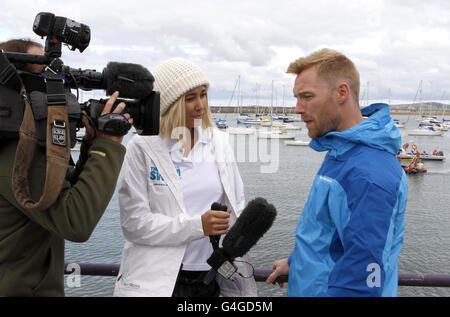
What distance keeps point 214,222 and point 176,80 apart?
0.85 m

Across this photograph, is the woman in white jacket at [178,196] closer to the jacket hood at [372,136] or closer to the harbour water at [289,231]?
the jacket hood at [372,136]

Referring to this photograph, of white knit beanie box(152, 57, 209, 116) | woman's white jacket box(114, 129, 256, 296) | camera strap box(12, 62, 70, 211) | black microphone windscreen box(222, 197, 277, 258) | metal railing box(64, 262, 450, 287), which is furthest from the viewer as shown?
white knit beanie box(152, 57, 209, 116)

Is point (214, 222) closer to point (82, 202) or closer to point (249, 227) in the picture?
point (249, 227)

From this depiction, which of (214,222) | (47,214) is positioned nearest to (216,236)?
(214,222)

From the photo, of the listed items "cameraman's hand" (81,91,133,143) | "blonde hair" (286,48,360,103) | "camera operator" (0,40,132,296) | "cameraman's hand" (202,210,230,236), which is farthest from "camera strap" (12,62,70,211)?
"blonde hair" (286,48,360,103)

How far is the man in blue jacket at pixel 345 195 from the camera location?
1.73 meters

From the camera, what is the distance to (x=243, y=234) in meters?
2.11

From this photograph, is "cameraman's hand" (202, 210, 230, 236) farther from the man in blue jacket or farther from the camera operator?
→ the camera operator

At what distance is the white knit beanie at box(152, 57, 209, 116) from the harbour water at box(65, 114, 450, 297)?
8053mm

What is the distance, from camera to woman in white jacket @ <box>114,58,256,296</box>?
221 centimetres

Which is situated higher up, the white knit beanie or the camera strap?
the white knit beanie

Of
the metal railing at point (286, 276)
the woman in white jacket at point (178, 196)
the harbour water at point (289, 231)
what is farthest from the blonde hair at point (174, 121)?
the harbour water at point (289, 231)

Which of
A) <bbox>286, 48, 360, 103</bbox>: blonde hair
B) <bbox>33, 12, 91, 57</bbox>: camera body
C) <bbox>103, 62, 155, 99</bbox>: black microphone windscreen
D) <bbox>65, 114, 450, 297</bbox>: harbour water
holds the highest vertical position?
<bbox>33, 12, 91, 57</bbox>: camera body

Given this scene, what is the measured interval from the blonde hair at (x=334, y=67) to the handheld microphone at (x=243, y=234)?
2.37ft
